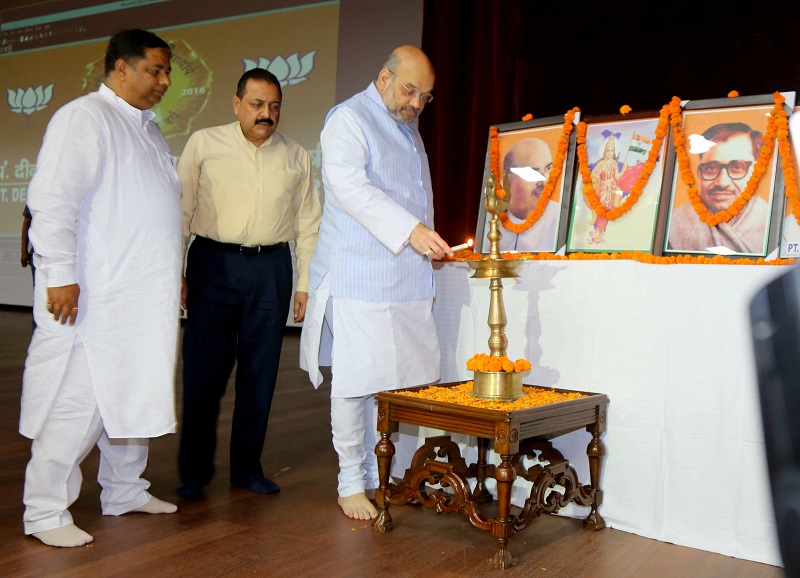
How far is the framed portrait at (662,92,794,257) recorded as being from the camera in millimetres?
2398

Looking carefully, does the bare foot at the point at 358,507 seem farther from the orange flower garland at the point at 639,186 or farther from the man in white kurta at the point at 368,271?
the orange flower garland at the point at 639,186

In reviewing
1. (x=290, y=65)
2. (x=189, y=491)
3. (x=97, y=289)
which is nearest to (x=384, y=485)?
(x=189, y=491)

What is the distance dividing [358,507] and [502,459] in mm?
597

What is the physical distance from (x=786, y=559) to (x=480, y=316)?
2.07 meters

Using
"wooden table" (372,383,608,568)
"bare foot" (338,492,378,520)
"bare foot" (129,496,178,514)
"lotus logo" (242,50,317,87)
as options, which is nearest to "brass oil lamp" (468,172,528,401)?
"wooden table" (372,383,608,568)

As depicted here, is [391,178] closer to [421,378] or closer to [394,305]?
[394,305]

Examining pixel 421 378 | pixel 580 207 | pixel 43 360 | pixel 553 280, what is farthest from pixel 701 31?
pixel 43 360

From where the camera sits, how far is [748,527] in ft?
7.07

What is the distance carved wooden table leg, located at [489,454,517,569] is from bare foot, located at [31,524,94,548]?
1076 millimetres

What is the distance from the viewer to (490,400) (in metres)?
2.25

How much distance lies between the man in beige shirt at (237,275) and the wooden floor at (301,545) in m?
0.18

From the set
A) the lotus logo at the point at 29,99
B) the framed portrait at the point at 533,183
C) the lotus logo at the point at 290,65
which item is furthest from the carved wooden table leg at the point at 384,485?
the lotus logo at the point at 29,99

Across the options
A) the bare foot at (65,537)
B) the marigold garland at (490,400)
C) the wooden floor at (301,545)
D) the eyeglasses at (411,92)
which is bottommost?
the wooden floor at (301,545)

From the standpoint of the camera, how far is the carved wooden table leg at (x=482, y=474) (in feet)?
8.79
